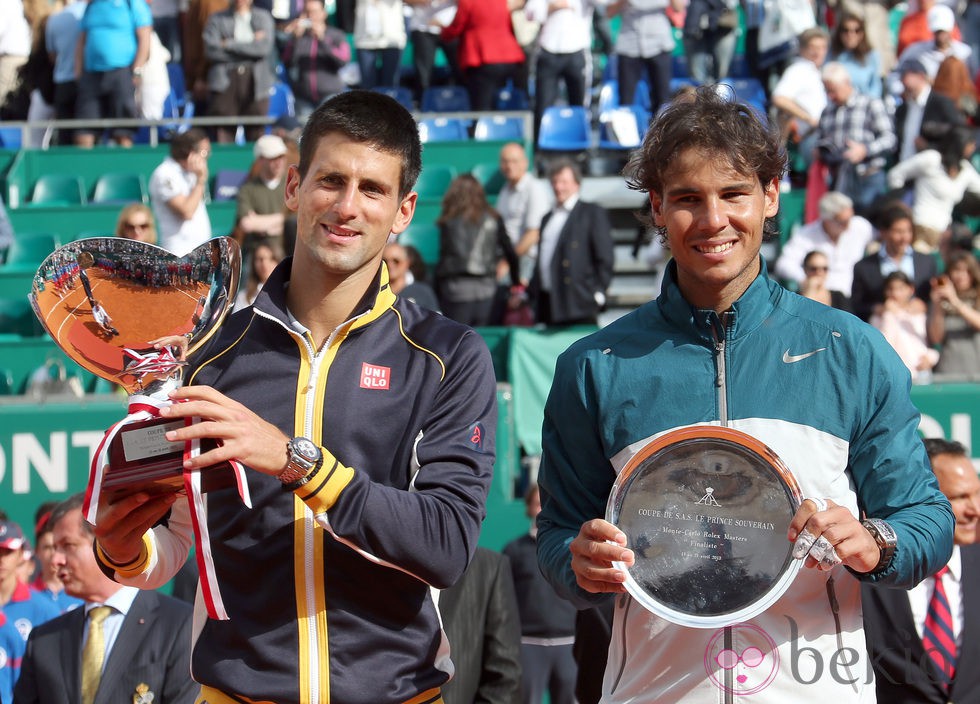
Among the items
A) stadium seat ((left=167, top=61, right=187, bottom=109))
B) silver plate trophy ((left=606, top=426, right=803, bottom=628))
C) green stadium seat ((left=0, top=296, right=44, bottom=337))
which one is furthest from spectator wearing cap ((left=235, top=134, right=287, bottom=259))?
silver plate trophy ((left=606, top=426, right=803, bottom=628))

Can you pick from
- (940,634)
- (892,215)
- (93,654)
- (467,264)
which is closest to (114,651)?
(93,654)

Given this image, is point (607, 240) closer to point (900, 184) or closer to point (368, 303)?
point (900, 184)

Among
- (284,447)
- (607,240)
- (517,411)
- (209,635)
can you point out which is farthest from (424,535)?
(607,240)

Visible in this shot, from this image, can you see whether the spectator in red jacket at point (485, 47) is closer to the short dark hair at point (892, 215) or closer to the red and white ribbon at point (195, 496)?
the short dark hair at point (892, 215)

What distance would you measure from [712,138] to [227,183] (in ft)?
34.0

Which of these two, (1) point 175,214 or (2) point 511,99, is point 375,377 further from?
(2) point 511,99

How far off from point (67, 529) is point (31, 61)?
9440 millimetres

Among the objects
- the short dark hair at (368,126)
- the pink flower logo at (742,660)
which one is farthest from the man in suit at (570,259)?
the pink flower logo at (742,660)

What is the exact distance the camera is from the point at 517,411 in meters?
8.42

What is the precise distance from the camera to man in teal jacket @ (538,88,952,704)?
2586 millimetres

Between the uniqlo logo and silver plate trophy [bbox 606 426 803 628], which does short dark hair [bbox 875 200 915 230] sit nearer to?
the uniqlo logo

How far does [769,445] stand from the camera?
255cm

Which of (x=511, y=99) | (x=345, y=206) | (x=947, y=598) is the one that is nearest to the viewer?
(x=345, y=206)

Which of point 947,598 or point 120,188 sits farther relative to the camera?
point 120,188
